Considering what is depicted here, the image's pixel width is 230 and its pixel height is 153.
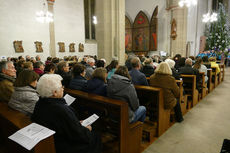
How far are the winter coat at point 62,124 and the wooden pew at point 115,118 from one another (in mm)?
595

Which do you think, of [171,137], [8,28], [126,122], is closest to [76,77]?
[126,122]

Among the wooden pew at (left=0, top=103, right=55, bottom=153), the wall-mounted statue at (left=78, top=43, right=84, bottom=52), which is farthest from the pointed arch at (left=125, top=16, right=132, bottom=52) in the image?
the wooden pew at (left=0, top=103, right=55, bottom=153)

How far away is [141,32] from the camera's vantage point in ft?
52.2

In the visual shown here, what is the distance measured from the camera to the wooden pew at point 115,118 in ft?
7.75

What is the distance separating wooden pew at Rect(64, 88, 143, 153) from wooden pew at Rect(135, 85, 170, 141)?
28.3 inches

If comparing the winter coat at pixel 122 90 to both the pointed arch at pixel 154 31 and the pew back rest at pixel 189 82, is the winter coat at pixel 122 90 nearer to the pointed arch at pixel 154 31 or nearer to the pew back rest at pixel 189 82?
the pew back rest at pixel 189 82

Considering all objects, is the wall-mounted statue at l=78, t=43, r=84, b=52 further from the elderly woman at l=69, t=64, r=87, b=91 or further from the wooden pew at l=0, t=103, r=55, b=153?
the wooden pew at l=0, t=103, r=55, b=153

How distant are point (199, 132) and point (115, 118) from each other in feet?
6.84

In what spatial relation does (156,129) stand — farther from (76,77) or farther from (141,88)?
(76,77)

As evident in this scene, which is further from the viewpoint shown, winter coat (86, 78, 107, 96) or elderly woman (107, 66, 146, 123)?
winter coat (86, 78, 107, 96)

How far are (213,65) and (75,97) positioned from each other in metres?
6.89

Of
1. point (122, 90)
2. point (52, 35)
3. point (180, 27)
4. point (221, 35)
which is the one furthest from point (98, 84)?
point (221, 35)

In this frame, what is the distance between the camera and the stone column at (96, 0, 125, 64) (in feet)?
26.3

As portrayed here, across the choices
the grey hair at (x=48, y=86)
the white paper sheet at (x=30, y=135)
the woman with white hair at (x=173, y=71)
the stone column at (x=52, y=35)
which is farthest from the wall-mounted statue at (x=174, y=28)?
the white paper sheet at (x=30, y=135)
